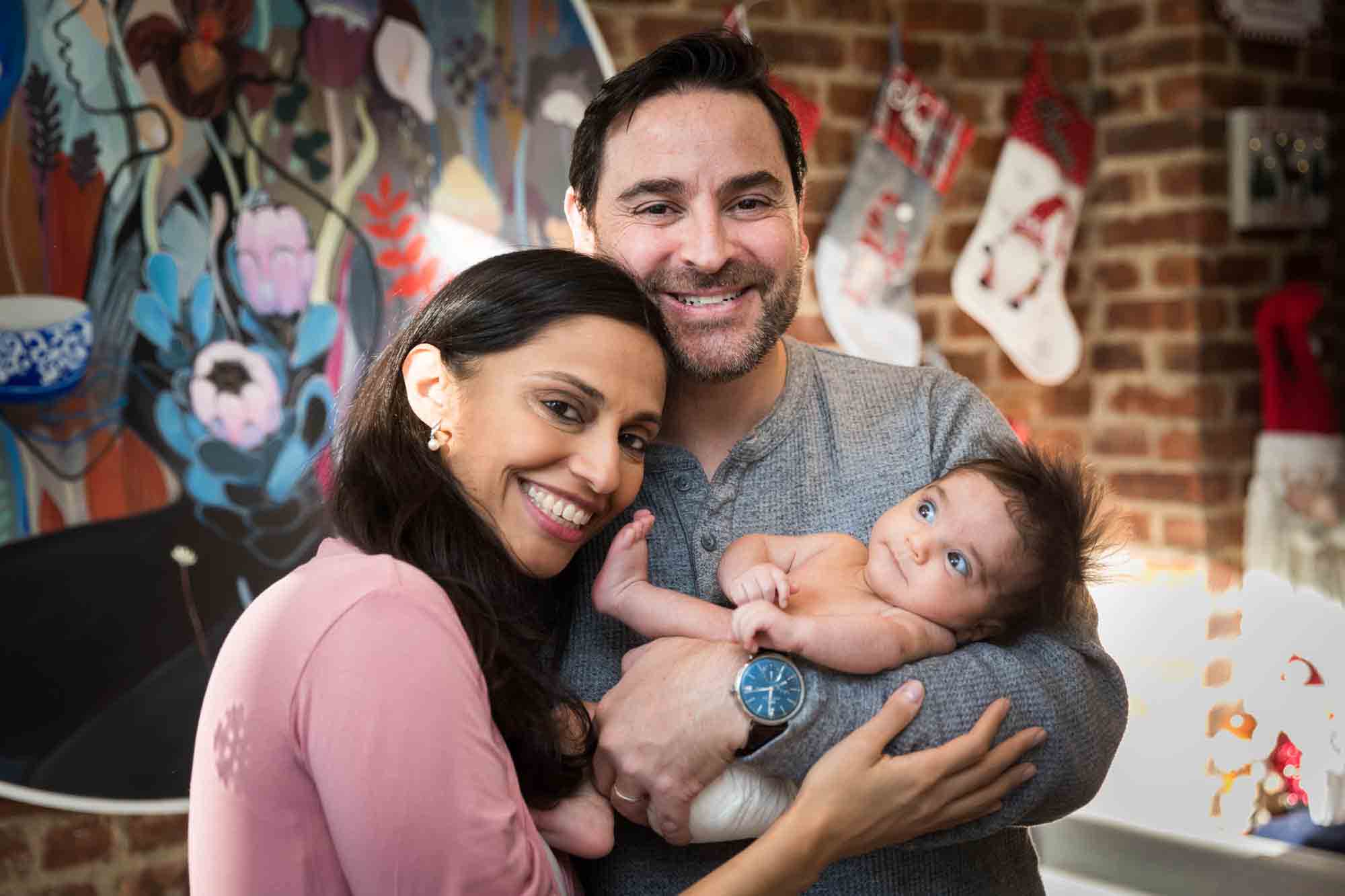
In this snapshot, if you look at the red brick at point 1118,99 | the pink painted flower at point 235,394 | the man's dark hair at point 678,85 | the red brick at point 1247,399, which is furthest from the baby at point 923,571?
the red brick at point 1118,99

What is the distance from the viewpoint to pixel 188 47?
7.43 ft

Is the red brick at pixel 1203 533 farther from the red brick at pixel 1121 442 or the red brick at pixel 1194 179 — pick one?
the red brick at pixel 1194 179

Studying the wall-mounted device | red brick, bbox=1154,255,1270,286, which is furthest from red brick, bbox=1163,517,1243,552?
the wall-mounted device

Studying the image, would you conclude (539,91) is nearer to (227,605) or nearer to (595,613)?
(227,605)

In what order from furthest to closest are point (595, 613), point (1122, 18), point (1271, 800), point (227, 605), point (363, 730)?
point (1122, 18) → point (1271, 800) → point (227, 605) → point (595, 613) → point (363, 730)

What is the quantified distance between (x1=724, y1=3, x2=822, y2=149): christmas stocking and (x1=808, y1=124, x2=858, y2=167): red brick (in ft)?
0.06

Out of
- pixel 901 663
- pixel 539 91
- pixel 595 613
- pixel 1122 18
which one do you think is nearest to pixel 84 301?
pixel 539 91

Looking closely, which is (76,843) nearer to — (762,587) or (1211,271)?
(762,587)

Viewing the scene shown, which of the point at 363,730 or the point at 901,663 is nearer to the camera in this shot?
the point at 363,730

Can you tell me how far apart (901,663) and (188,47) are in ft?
5.33

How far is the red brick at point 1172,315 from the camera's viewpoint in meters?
3.20

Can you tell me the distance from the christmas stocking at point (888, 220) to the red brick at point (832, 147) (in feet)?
0.08

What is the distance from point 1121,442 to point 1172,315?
0.33 meters

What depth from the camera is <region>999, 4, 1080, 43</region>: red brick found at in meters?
3.24
